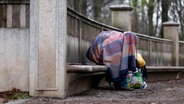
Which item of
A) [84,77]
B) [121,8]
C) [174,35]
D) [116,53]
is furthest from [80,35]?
[174,35]

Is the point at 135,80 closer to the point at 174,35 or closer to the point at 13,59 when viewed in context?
the point at 13,59

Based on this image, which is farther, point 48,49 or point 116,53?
point 116,53

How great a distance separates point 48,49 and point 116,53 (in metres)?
2.25

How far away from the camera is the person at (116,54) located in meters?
9.99

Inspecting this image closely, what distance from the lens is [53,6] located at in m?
8.12

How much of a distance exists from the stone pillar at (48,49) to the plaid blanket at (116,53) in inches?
83.9

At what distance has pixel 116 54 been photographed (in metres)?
10.0

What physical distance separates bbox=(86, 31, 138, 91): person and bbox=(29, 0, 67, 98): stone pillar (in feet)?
6.99

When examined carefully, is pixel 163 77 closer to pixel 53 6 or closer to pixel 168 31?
pixel 168 31

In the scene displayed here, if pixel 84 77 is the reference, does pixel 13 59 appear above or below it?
above

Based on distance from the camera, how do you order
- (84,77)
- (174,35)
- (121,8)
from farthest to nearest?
(174,35) → (121,8) → (84,77)

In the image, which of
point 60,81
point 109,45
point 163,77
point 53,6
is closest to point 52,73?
point 60,81

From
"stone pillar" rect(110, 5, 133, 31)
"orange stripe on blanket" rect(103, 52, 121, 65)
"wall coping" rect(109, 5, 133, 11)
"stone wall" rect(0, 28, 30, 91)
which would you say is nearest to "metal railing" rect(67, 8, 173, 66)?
"orange stripe on blanket" rect(103, 52, 121, 65)

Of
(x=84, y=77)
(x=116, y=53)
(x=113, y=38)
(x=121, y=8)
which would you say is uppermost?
(x=121, y=8)
